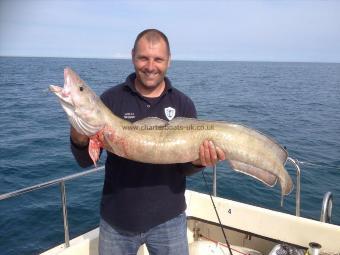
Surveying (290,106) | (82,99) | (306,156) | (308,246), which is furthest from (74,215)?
(290,106)

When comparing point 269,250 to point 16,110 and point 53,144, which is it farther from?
point 16,110

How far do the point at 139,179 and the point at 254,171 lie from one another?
127 centimetres

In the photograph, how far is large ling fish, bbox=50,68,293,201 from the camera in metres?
3.58

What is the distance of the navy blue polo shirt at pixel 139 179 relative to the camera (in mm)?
3672

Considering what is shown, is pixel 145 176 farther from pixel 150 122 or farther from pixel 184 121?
pixel 184 121

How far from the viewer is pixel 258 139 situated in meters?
3.93

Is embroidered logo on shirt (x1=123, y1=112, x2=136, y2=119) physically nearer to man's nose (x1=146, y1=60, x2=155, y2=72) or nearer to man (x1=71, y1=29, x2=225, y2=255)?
man (x1=71, y1=29, x2=225, y2=255)

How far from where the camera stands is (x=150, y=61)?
367cm

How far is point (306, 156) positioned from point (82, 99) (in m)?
14.2

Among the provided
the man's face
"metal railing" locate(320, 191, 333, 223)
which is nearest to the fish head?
the man's face

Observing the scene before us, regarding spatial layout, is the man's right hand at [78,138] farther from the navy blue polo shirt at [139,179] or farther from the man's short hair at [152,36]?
the man's short hair at [152,36]

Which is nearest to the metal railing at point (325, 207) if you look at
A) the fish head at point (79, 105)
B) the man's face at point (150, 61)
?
the man's face at point (150, 61)

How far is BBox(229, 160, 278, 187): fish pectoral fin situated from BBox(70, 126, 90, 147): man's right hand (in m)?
1.54

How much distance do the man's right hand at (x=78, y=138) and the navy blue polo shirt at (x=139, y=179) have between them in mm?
62
